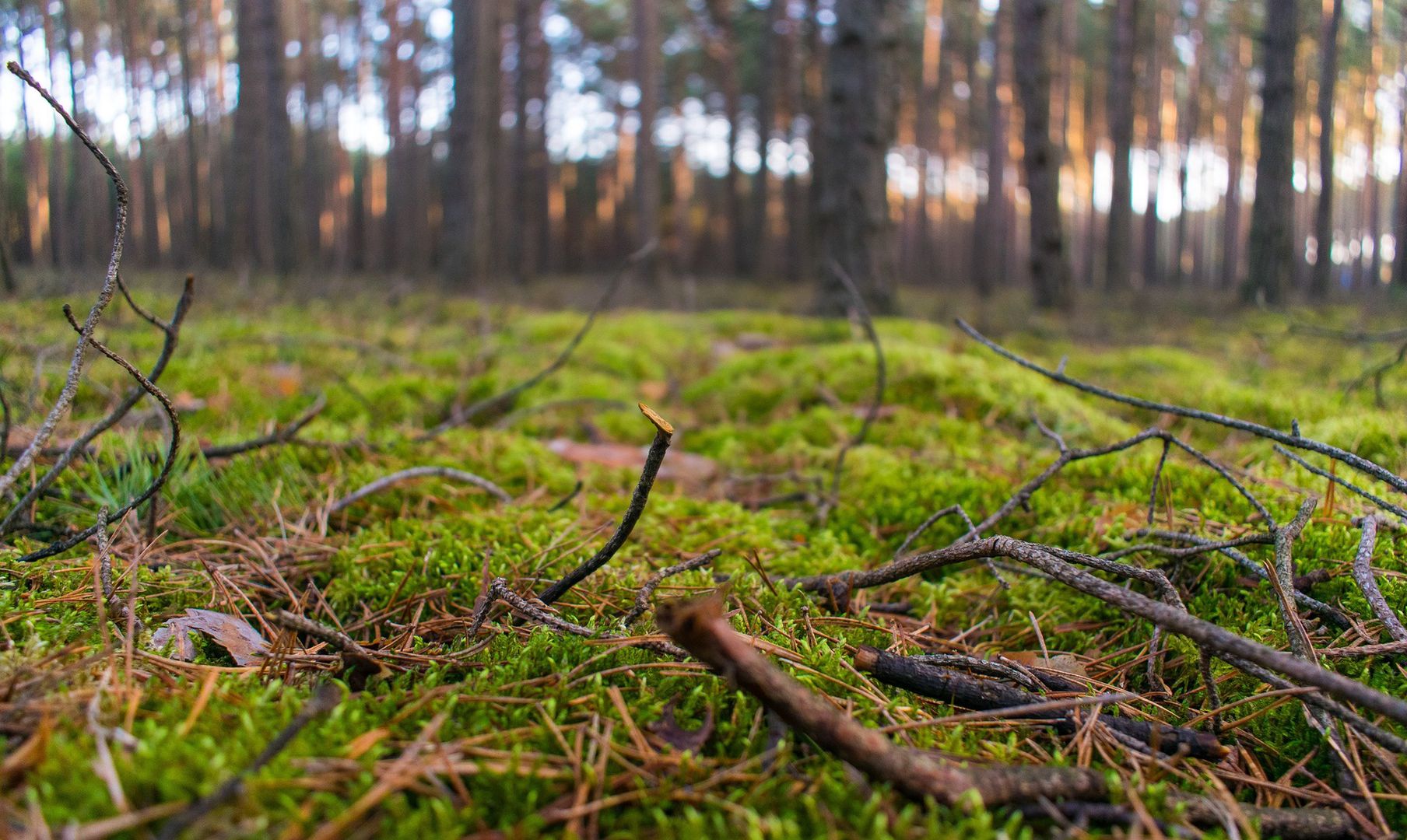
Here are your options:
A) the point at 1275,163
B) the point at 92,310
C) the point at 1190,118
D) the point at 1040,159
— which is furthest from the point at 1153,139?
the point at 92,310

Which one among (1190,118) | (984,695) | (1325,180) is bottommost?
(984,695)

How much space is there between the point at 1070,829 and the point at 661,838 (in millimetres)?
474

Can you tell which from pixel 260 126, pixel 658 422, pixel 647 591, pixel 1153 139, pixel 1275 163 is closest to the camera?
pixel 658 422

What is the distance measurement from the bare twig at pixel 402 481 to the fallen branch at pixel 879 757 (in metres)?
1.37

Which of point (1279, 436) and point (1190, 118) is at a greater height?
point (1190, 118)

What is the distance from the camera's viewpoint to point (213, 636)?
134 cm

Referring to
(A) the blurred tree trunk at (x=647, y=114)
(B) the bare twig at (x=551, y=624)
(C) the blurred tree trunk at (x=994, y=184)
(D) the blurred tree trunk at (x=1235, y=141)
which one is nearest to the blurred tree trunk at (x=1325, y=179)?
(C) the blurred tree trunk at (x=994, y=184)

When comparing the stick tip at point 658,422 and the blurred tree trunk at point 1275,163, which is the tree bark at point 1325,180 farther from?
the stick tip at point 658,422

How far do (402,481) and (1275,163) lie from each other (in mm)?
12097

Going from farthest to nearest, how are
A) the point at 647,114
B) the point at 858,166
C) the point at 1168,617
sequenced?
the point at 647,114 < the point at 858,166 < the point at 1168,617

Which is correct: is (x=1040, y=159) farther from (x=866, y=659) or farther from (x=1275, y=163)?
(x=866, y=659)

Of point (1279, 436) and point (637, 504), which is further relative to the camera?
point (1279, 436)

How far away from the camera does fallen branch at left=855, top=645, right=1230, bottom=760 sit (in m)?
1.19

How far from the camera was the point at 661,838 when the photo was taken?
0.88 meters
